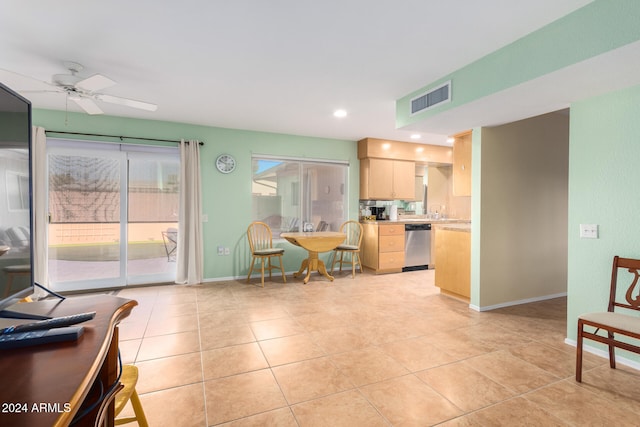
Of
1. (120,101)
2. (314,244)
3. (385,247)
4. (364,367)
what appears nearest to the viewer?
(364,367)

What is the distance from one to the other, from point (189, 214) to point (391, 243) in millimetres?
3186

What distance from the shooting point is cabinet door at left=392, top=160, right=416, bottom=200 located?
5.60 m

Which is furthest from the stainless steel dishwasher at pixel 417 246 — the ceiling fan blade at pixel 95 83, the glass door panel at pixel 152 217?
the ceiling fan blade at pixel 95 83

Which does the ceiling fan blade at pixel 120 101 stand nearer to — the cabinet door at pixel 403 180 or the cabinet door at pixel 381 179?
the cabinet door at pixel 381 179

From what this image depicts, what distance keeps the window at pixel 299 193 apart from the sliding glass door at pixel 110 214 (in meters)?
1.26

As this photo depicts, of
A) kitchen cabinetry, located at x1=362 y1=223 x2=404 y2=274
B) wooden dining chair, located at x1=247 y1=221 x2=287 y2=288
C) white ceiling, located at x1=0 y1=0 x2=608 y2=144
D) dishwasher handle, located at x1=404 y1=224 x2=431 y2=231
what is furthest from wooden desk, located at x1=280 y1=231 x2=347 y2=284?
white ceiling, located at x1=0 y1=0 x2=608 y2=144

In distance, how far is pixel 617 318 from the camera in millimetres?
1954

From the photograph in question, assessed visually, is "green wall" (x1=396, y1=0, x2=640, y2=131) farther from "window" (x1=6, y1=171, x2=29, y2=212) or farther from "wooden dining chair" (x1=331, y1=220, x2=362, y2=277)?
"wooden dining chair" (x1=331, y1=220, x2=362, y2=277)

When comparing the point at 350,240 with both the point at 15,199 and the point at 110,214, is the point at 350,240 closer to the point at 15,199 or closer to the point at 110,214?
the point at 110,214

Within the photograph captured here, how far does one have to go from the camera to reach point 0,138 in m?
0.85

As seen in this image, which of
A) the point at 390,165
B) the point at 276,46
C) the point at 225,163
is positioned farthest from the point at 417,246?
the point at 276,46

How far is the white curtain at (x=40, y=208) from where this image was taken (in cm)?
363

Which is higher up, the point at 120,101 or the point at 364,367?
→ the point at 120,101

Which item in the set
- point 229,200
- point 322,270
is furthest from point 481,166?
point 229,200
